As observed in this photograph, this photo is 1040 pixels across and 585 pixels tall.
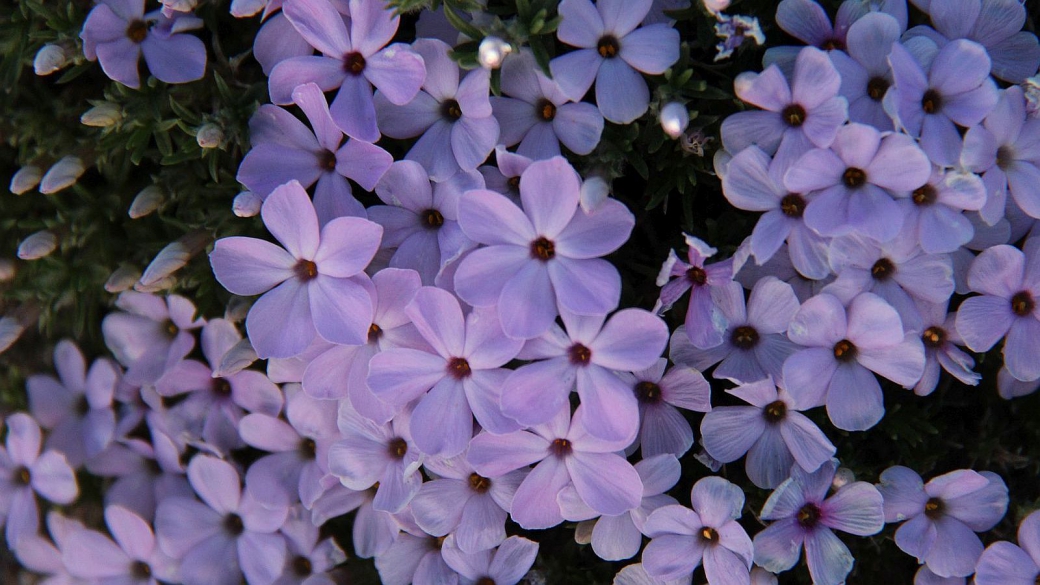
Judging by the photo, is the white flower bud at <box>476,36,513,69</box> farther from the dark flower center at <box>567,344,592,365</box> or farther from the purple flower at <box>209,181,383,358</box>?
the dark flower center at <box>567,344,592,365</box>

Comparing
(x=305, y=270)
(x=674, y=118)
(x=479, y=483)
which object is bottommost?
(x=479, y=483)

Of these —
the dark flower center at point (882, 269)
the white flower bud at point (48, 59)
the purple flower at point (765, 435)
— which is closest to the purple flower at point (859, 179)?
the dark flower center at point (882, 269)

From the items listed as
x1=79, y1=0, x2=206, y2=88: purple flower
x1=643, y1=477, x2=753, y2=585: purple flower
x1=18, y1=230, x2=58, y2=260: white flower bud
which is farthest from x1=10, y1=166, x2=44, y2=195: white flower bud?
x1=643, y1=477, x2=753, y2=585: purple flower

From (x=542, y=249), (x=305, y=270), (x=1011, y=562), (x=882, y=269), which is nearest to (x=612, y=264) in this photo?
(x=542, y=249)

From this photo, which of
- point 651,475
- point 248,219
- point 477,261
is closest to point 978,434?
point 651,475

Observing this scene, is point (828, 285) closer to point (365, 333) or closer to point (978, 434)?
point (978, 434)

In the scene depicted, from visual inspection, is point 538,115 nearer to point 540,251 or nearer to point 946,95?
point 540,251

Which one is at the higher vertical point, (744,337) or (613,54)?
(613,54)
